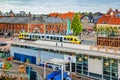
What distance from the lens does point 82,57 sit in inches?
1229

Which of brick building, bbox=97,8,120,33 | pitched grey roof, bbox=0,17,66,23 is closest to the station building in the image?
pitched grey roof, bbox=0,17,66,23

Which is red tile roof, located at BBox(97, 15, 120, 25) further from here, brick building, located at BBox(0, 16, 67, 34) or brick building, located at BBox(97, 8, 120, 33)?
brick building, located at BBox(0, 16, 67, 34)

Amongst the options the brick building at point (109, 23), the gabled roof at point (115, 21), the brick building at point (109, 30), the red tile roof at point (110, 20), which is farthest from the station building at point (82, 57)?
the red tile roof at point (110, 20)

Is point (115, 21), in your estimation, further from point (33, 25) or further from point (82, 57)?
point (82, 57)

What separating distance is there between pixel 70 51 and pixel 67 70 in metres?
Answer: 2.38

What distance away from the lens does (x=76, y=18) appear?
80.6 metres

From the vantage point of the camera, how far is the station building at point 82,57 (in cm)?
2836

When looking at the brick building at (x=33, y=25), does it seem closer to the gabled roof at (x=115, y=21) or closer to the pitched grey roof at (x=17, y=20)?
the pitched grey roof at (x=17, y=20)

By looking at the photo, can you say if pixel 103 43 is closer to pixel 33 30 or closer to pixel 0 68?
pixel 0 68

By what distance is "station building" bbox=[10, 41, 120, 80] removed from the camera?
28359 millimetres

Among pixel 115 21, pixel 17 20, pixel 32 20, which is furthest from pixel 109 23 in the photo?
pixel 17 20

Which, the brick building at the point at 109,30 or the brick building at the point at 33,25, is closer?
the brick building at the point at 109,30

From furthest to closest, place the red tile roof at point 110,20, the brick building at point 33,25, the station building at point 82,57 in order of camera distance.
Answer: the red tile roof at point 110,20 < the brick building at point 33,25 < the station building at point 82,57

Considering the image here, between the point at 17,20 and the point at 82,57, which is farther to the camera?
the point at 17,20
